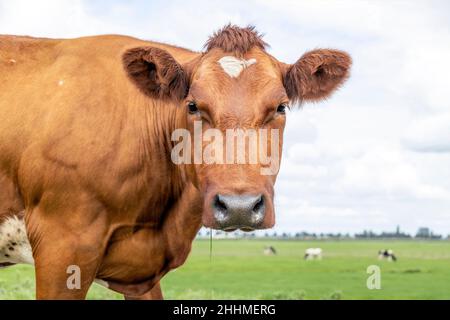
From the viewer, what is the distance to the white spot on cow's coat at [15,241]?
7.82 meters

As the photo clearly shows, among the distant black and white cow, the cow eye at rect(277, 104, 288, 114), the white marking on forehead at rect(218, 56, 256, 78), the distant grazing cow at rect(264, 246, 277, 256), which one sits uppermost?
the white marking on forehead at rect(218, 56, 256, 78)

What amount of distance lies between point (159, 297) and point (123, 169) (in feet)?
8.49

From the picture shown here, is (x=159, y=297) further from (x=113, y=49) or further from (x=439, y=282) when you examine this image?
(x=439, y=282)

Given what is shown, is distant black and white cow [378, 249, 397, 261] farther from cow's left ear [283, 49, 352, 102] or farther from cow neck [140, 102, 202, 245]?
cow's left ear [283, 49, 352, 102]

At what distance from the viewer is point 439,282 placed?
43062 millimetres

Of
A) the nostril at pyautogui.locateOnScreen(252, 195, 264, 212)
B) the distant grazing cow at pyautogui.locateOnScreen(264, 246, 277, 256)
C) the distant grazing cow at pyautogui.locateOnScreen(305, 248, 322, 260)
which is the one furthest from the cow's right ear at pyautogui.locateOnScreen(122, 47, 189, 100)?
the distant grazing cow at pyautogui.locateOnScreen(264, 246, 277, 256)

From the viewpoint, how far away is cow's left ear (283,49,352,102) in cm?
731

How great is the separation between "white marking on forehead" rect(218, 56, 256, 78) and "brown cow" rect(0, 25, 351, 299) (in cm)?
1

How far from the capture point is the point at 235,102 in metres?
6.41

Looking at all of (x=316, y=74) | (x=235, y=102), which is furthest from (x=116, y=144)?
(x=316, y=74)

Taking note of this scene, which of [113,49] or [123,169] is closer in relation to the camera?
[123,169]

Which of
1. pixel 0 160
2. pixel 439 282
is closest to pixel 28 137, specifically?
pixel 0 160

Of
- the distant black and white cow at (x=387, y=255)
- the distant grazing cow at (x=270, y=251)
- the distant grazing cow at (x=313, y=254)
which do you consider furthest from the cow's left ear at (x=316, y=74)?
the distant grazing cow at (x=270, y=251)

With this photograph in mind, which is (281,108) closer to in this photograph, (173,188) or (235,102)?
(235,102)
